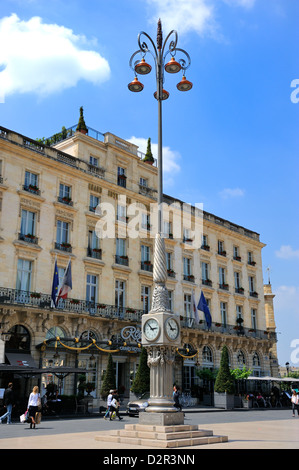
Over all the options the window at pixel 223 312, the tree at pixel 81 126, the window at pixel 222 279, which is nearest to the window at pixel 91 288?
the tree at pixel 81 126

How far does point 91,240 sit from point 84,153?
21.2 feet

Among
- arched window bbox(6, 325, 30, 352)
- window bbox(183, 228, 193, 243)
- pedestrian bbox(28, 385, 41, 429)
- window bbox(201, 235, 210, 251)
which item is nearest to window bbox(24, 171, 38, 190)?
arched window bbox(6, 325, 30, 352)

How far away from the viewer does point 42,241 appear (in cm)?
3025

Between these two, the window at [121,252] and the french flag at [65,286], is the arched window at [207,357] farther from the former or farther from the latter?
the french flag at [65,286]

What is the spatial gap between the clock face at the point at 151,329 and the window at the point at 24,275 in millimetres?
17017

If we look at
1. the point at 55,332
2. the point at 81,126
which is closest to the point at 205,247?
the point at 81,126

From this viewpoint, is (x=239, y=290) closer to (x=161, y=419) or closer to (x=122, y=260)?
(x=122, y=260)

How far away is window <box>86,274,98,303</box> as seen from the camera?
106ft

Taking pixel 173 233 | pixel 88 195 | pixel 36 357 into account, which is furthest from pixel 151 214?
pixel 36 357

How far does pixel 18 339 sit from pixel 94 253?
818 centimetres

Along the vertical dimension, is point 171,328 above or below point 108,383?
above

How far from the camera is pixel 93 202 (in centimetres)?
3444

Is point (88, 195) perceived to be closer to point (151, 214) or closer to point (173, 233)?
point (151, 214)

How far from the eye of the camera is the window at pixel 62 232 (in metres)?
31.6
